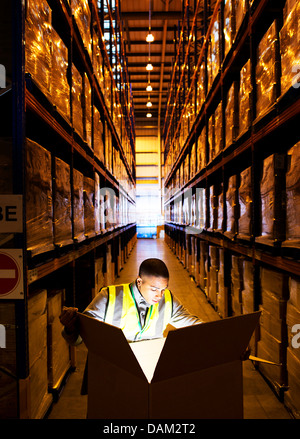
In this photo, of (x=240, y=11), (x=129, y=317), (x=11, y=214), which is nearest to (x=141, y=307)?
(x=129, y=317)

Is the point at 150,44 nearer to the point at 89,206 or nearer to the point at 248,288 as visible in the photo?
the point at 89,206

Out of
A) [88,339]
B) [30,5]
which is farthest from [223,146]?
[88,339]

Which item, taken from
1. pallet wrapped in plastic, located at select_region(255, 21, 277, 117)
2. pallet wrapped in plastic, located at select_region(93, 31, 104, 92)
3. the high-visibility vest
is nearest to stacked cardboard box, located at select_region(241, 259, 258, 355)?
the high-visibility vest

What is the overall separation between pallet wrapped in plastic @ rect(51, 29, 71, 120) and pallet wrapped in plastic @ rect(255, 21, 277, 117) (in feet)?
5.73

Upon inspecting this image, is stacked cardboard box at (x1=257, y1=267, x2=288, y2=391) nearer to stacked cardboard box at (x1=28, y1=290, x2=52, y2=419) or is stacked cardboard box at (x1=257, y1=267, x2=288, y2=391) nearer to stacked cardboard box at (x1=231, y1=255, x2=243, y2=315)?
stacked cardboard box at (x1=231, y1=255, x2=243, y2=315)

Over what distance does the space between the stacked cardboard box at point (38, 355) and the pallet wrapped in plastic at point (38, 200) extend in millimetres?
378

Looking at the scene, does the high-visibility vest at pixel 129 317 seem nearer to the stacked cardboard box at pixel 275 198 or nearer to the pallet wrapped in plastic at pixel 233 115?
the stacked cardboard box at pixel 275 198

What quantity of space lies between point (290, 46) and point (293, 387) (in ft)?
8.21

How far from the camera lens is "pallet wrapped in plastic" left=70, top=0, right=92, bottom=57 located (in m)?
2.94

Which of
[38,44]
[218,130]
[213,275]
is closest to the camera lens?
[38,44]

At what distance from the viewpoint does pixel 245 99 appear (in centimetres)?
307

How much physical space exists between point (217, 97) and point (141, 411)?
443 centimetres

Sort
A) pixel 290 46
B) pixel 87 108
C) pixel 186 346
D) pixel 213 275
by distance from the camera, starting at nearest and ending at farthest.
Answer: pixel 186 346, pixel 290 46, pixel 87 108, pixel 213 275

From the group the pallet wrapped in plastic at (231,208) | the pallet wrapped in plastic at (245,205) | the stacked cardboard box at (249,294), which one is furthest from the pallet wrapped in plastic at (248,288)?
the pallet wrapped in plastic at (231,208)
